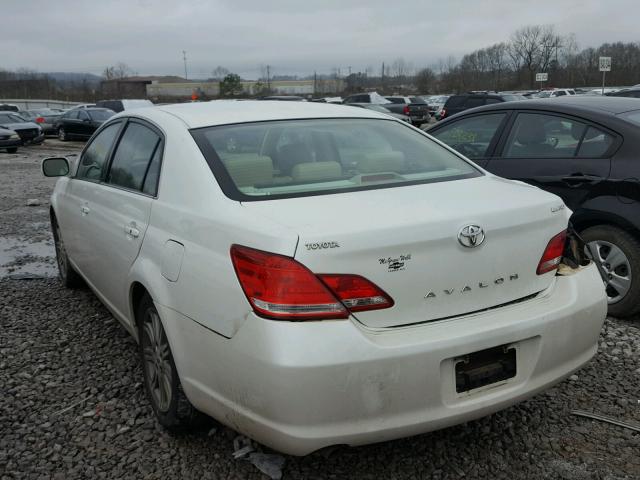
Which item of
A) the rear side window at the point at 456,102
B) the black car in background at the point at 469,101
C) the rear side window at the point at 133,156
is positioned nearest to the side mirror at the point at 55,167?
the rear side window at the point at 133,156

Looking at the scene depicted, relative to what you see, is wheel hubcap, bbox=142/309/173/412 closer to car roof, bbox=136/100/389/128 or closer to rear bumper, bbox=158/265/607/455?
rear bumper, bbox=158/265/607/455

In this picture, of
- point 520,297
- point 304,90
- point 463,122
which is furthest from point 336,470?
point 304,90

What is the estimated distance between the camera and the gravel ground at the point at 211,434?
2621 mm

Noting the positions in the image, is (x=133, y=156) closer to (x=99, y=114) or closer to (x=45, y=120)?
(x=99, y=114)

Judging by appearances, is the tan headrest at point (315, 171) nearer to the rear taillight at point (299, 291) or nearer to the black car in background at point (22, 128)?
the rear taillight at point (299, 291)

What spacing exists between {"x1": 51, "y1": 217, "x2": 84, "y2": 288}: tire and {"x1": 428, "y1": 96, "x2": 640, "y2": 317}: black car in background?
11.6ft

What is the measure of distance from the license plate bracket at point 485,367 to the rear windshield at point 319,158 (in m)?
0.88

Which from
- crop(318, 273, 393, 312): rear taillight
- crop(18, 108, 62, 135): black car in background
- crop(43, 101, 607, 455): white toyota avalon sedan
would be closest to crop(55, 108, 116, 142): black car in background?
crop(18, 108, 62, 135): black car in background

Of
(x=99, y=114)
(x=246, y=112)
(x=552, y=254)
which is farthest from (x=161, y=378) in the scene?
(x=99, y=114)

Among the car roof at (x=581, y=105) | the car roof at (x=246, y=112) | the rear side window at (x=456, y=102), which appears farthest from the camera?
the rear side window at (x=456, y=102)

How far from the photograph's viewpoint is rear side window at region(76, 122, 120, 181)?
3949mm

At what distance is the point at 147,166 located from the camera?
3170mm

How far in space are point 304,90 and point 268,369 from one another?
277 feet

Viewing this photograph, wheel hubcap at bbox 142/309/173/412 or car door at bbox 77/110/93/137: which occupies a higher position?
wheel hubcap at bbox 142/309/173/412
